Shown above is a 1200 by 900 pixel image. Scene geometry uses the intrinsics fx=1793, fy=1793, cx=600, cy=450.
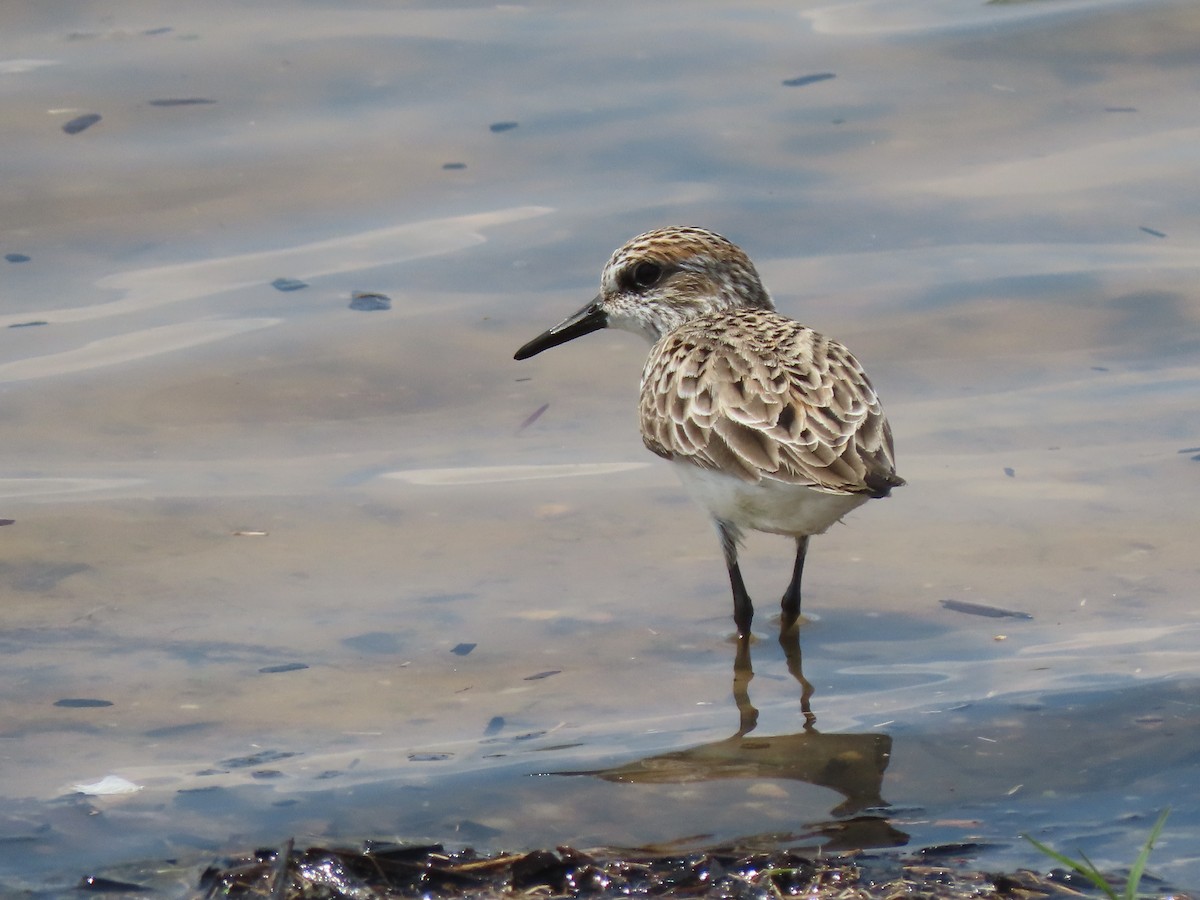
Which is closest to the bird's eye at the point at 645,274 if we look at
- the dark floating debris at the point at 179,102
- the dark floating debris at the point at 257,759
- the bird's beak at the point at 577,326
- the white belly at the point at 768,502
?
the bird's beak at the point at 577,326

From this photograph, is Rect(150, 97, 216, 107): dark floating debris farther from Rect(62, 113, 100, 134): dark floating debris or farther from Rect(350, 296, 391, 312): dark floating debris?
Rect(350, 296, 391, 312): dark floating debris

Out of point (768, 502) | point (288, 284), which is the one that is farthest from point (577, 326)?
point (288, 284)

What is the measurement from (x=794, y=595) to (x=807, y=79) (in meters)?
6.03

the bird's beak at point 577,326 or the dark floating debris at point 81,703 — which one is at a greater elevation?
the bird's beak at point 577,326

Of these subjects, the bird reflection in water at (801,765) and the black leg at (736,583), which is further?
the black leg at (736,583)

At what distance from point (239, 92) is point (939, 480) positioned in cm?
588

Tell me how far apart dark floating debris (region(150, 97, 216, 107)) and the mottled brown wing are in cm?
540

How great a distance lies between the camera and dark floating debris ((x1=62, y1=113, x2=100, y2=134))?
11.3m

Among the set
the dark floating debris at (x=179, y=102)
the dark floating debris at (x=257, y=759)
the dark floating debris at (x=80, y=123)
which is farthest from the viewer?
the dark floating debris at (x=179, y=102)

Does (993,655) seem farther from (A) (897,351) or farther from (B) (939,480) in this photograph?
(A) (897,351)

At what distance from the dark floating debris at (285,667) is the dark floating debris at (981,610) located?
250cm

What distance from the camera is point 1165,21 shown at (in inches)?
501

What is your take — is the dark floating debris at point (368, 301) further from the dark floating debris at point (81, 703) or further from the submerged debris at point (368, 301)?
the dark floating debris at point (81, 703)

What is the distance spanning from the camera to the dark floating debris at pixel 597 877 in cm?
483
